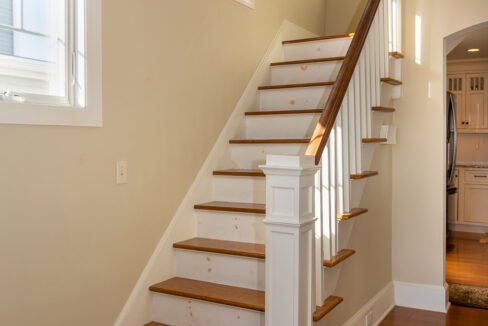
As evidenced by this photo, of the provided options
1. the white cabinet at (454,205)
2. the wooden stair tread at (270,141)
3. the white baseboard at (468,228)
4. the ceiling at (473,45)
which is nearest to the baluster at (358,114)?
the wooden stair tread at (270,141)

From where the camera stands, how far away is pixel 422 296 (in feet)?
13.6

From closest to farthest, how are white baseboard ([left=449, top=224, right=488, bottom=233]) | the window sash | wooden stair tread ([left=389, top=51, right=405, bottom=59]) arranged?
the window sash
wooden stair tread ([left=389, top=51, right=405, bottom=59])
white baseboard ([left=449, top=224, right=488, bottom=233])

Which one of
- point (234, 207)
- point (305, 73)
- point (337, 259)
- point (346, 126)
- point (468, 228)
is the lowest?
point (468, 228)

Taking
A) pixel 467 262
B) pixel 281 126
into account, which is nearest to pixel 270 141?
pixel 281 126

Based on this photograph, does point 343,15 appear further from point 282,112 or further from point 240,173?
point 240,173

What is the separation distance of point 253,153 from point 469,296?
2180 millimetres

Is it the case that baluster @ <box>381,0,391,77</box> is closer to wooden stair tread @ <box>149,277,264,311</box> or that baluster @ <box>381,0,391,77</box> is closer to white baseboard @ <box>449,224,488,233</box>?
wooden stair tread @ <box>149,277,264,311</box>

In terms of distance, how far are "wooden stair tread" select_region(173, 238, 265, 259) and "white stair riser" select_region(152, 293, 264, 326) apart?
31 centimetres

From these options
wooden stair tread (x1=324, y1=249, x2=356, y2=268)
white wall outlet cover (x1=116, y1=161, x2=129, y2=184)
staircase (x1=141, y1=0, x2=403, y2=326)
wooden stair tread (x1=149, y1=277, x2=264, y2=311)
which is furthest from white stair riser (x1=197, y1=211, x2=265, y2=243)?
white wall outlet cover (x1=116, y1=161, x2=129, y2=184)

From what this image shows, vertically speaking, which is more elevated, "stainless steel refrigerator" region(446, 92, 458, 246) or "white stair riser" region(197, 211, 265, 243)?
Answer: "stainless steel refrigerator" region(446, 92, 458, 246)

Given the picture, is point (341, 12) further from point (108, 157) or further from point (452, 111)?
point (108, 157)

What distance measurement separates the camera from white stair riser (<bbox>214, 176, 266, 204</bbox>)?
133 inches

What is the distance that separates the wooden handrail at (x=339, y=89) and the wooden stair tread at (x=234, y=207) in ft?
2.18

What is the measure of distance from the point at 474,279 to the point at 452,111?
2.40 m
